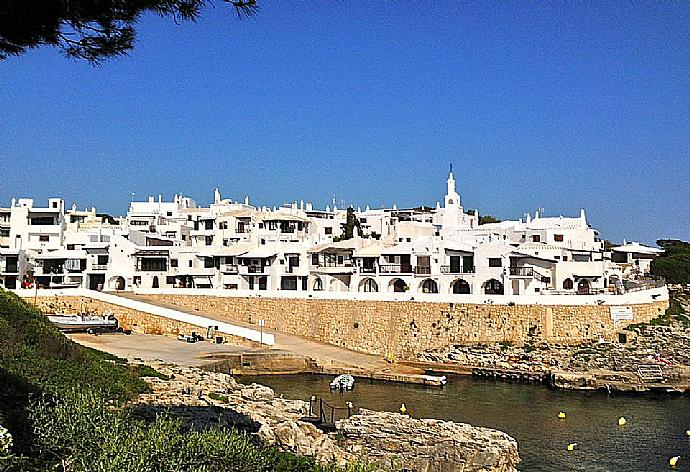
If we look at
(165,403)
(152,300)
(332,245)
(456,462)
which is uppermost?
(332,245)

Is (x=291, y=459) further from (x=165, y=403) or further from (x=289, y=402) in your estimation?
(x=289, y=402)

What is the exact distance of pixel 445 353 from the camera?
37406 mm

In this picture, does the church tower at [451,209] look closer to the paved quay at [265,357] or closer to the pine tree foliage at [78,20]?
A: the paved quay at [265,357]

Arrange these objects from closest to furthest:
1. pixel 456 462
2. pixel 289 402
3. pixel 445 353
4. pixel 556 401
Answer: pixel 456 462 < pixel 289 402 < pixel 556 401 < pixel 445 353

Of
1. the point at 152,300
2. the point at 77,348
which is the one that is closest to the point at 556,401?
the point at 77,348

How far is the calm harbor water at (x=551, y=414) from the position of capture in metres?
21.8

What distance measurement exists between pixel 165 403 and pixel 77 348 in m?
6.53

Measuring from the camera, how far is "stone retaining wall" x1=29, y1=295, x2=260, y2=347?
4078cm

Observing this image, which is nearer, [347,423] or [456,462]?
[456,462]

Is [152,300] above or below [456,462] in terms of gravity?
above

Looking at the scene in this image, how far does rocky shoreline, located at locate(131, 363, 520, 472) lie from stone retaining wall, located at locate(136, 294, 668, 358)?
1553 cm

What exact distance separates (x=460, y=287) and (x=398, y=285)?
175 inches

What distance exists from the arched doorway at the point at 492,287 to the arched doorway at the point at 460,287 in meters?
1.14

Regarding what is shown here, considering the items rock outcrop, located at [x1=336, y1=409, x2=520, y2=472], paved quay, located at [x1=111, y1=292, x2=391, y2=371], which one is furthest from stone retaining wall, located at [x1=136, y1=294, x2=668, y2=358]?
rock outcrop, located at [x1=336, y1=409, x2=520, y2=472]
